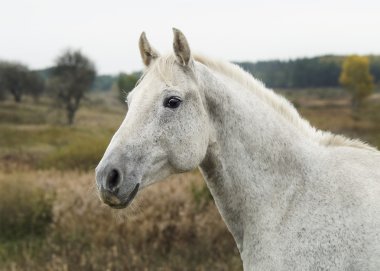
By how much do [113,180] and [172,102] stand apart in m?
0.64

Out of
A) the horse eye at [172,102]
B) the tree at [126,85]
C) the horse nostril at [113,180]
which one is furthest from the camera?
the tree at [126,85]

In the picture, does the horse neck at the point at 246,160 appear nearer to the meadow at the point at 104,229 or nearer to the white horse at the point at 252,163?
the white horse at the point at 252,163

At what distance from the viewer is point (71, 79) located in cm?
6519

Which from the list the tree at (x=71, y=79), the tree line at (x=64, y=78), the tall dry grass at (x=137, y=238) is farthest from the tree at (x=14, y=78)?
the tall dry grass at (x=137, y=238)

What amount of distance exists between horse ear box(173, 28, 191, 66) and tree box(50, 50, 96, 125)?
206ft

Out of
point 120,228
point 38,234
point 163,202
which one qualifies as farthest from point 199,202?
point 38,234

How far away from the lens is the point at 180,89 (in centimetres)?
346

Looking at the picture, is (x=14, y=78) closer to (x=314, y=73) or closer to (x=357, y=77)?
(x=314, y=73)

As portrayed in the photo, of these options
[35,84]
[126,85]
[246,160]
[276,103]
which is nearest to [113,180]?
[246,160]

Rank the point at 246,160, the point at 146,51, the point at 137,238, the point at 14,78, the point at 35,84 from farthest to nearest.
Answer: the point at 35,84 < the point at 14,78 < the point at 137,238 < the point at 146,51 < the point at 246,160

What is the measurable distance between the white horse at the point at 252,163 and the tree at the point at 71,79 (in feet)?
206

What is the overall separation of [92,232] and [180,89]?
7185 millimetres

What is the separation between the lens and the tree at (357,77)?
9650 cm

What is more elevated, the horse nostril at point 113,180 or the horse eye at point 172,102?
the horse eye at point 172,102
